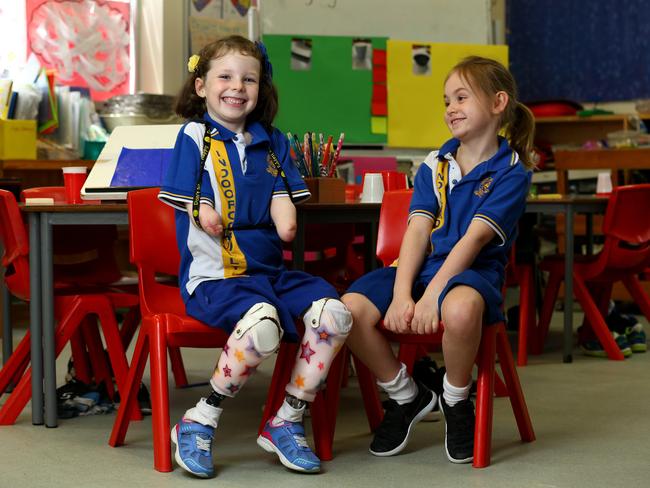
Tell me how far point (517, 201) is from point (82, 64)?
12.3 ft

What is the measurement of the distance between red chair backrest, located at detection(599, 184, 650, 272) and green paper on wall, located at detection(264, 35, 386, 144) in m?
1.70

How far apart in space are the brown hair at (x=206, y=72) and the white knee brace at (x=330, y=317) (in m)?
0.49

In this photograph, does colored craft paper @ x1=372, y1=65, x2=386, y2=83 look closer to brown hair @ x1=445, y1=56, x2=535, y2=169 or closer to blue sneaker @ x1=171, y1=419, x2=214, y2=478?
brown hair @ x1=445, y1=56, x2=535, y2=169

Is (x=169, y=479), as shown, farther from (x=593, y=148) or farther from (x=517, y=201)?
(x=593, y=148)

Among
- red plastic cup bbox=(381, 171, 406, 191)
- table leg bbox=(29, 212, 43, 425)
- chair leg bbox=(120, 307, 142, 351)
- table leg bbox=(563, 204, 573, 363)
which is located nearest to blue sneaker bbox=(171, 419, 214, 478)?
table leg bbox=(29, 212, 43, 425)

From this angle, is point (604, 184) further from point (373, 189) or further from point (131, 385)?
point (131, 385)

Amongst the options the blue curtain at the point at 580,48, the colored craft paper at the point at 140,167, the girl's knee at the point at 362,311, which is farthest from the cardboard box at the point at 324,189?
the blue curtain at the point at 580,48

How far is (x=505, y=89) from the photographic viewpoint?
235 cm

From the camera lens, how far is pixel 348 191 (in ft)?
11.4

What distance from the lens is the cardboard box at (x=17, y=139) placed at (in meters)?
4.55

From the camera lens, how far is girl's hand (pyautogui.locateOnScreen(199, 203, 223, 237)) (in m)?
2.12

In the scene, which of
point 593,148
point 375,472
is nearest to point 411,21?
point 593,148

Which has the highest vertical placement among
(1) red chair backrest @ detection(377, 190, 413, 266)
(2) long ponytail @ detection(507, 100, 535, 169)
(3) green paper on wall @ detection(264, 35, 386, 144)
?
(3) green paper on wall @ detection(264, 35, 386, 144)

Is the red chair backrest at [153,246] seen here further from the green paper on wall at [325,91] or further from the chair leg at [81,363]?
the green paper on wall at [325,91]
